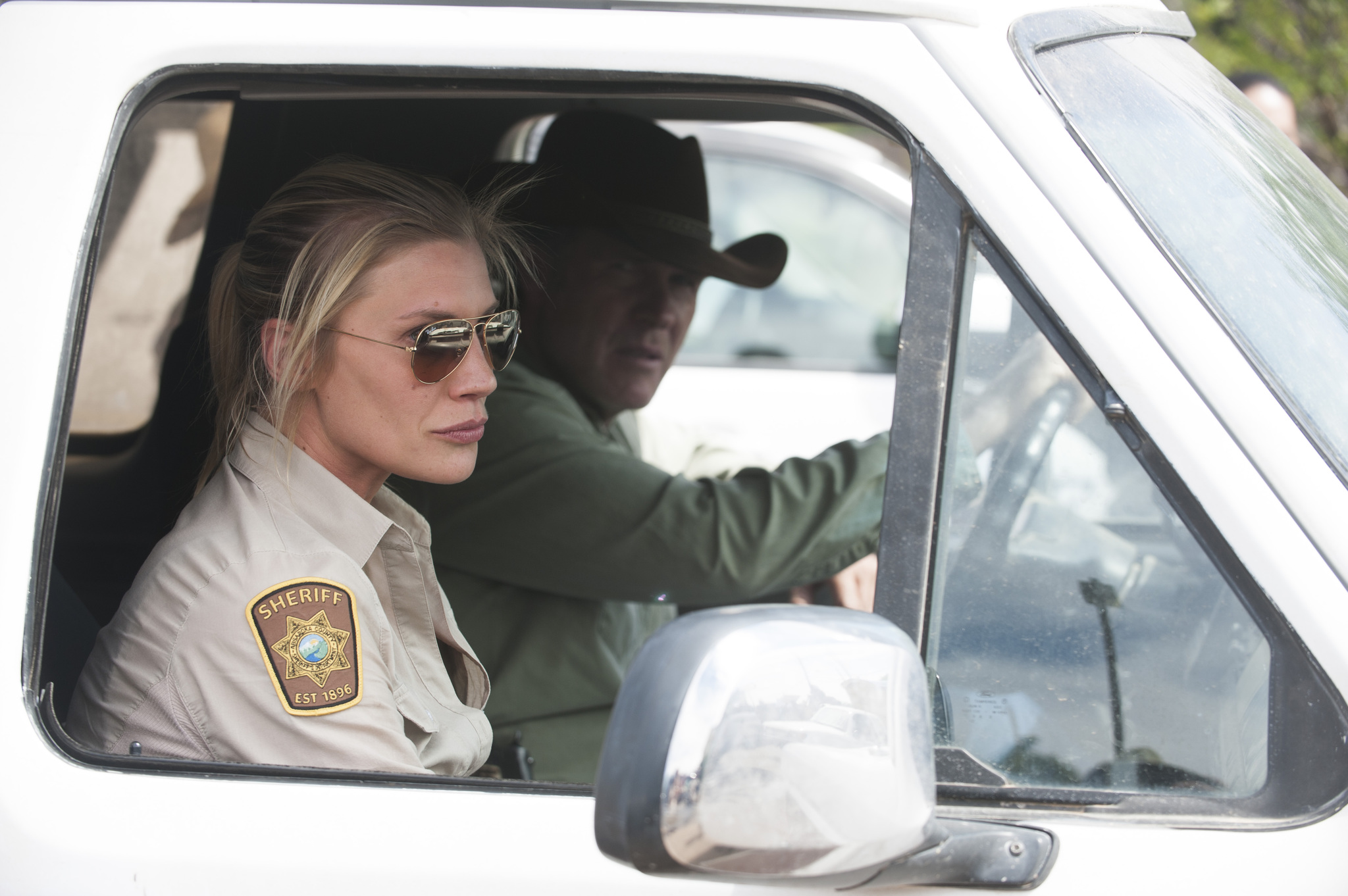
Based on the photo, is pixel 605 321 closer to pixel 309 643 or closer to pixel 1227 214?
pixel 309 643

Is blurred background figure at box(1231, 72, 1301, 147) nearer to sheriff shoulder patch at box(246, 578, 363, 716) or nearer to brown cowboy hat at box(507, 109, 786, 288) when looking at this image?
brown cowboy hat at box(507, 109, 786, 288)

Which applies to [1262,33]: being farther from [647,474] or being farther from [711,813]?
[711,813]

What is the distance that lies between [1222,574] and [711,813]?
49 centimetres

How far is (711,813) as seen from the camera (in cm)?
78

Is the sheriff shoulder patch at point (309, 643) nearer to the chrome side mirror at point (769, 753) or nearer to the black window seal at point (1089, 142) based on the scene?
the chrome side mirror at point (769, 753)

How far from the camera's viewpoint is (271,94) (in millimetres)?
1255

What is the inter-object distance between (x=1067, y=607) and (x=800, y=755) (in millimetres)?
371

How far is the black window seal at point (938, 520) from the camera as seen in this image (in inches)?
37.2

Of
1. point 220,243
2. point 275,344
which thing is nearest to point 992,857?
point 275,344

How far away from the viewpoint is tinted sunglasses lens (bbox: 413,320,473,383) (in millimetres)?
1447

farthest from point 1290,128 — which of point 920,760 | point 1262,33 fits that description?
point 920,760

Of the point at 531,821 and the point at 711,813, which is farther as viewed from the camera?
the point at 531,821

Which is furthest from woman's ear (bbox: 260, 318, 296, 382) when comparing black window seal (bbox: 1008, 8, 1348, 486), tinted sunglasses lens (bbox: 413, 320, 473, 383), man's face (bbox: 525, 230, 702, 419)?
man's face (bbox: 525, 230, 702, 419)

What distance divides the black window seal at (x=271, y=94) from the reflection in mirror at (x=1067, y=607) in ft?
0.85
